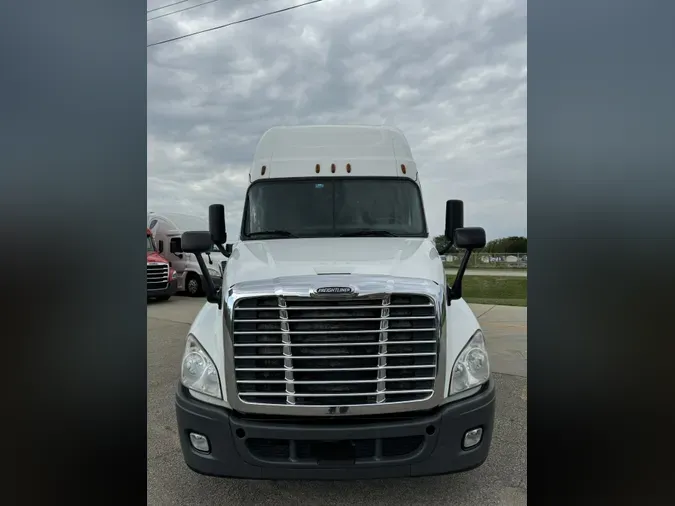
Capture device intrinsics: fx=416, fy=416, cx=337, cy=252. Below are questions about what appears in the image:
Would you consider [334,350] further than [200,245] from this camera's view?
No

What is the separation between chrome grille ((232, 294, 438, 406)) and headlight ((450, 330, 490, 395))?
0.20 metres

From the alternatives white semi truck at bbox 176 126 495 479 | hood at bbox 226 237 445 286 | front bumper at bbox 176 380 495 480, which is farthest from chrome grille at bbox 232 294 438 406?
hood at bbox 226 237 445 286

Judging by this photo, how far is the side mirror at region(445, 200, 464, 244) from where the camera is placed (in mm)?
4825

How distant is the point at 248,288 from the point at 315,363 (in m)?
0.70

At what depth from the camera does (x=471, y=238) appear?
3771 mm

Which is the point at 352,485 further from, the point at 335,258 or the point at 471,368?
the point at 335,258

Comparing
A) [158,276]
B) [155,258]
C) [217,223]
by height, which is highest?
[217,223]

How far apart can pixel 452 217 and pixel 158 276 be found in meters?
11.2

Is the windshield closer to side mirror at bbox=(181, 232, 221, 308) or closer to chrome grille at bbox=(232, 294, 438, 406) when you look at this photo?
side mirror at bbox=(181, 232, 221, 308)

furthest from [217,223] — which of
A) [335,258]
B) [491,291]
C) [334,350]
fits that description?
[491,291]
